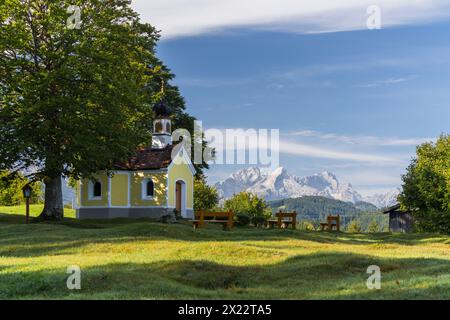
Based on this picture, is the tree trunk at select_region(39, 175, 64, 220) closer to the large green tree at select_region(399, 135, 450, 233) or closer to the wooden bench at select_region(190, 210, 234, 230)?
the wooden bench at select_region(190, 210, 234, 230)

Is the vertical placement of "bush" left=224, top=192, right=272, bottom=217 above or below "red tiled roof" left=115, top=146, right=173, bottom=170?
below

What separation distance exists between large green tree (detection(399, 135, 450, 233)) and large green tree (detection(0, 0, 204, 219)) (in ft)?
81.7

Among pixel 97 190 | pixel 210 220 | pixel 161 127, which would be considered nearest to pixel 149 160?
pixel 161 127

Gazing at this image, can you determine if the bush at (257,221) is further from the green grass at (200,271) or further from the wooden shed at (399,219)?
the wooden shed at (399,219)

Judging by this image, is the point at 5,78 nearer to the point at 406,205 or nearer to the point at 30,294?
the point at 30,294

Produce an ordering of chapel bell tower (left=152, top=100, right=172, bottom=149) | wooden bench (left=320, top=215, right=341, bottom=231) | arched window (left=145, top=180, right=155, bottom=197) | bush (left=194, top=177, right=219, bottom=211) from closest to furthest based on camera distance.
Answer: wooden bench (left=320, top=215, right=341, bottom=231) < arched window (left=145, top=180, right=155, bottom=197) < chapel bell tower (left=152, top=100, right=172, bottom=149) < bush (left=194, top=177, right=219, bottom=211)

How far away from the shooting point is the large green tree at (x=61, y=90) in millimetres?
37906

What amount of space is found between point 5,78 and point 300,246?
2405 cm

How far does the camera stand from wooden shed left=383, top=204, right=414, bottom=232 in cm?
6278

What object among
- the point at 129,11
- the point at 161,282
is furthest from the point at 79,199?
the point at 161,282

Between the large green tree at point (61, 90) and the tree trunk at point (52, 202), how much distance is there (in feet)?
0.23

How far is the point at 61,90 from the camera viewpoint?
39.9 metres

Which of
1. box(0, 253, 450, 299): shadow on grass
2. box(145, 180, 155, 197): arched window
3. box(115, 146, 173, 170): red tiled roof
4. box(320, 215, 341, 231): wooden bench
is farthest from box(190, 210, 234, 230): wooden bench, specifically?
box(0, 253, 450, 299): shadow on grass
